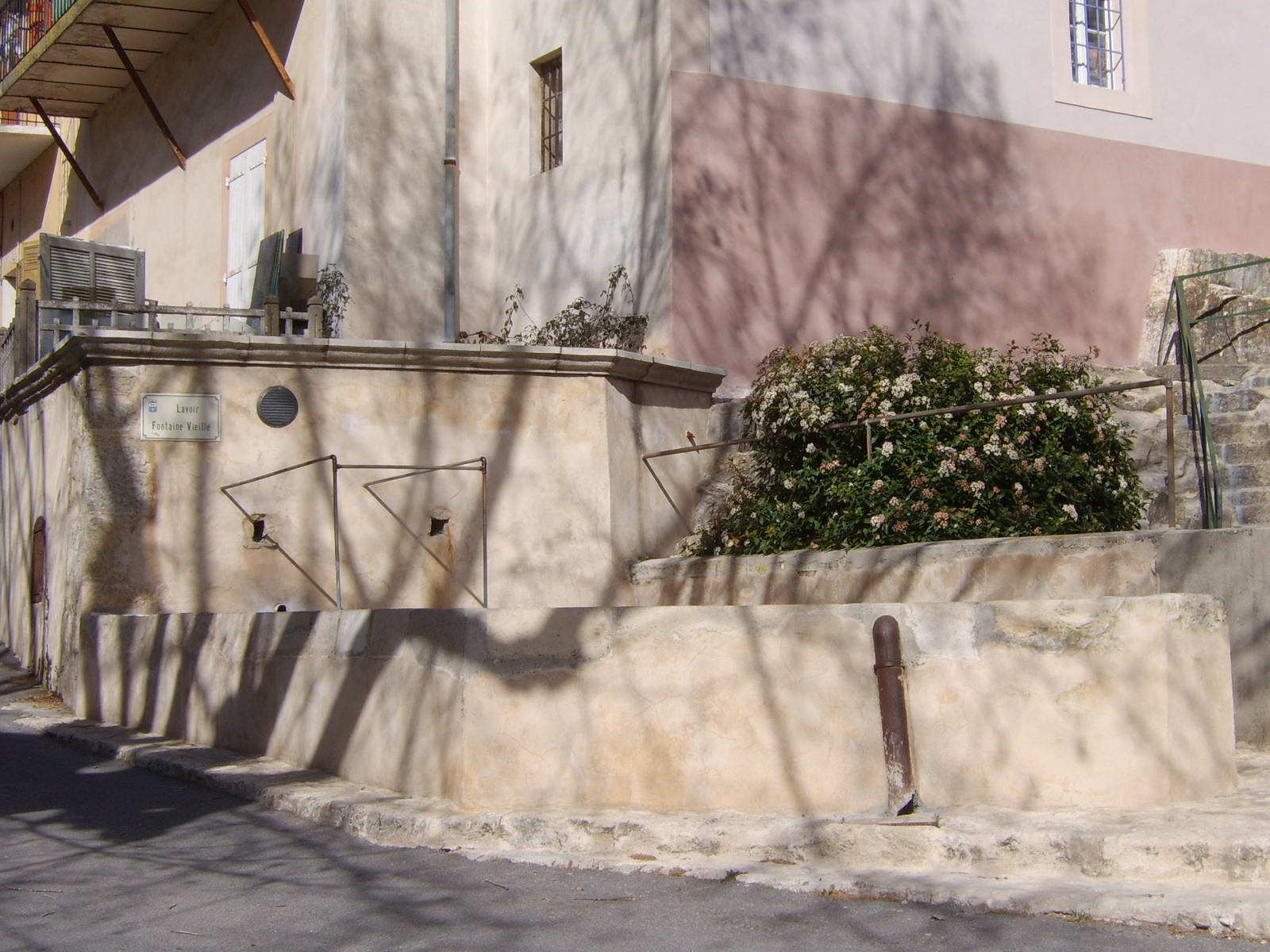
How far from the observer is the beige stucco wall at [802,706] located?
16.4 feet

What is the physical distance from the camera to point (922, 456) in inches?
361

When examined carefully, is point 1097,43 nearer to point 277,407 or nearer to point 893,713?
point 277,407

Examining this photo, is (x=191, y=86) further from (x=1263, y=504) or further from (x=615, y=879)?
(x=615, y=879)

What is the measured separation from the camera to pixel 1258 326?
45.1 feet

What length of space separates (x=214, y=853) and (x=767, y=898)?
2192 millimetres

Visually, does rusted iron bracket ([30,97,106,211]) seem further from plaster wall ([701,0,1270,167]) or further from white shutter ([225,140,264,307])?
plaster wall ([701,0,1270,167])

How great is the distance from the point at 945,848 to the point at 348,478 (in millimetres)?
6687

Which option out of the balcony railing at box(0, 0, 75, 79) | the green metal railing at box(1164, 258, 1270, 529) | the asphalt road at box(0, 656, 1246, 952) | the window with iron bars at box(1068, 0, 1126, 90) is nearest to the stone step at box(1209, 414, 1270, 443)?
the green metal railing at box(1164, 258, 1270, 529)

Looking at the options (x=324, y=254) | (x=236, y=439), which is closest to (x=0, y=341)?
(x=324, y=254)

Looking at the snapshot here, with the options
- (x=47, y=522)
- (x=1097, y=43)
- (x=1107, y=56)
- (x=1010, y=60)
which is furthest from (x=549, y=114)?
(x=47, y=522)

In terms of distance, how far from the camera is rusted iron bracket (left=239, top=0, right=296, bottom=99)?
47.4 ft

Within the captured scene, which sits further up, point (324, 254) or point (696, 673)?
point (324, 254)

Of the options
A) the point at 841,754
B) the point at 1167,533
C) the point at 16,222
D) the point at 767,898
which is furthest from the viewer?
the point at 16,222

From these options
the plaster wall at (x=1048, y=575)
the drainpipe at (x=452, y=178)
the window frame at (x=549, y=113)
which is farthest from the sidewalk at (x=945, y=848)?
the window frame at (x=549, y=113)
